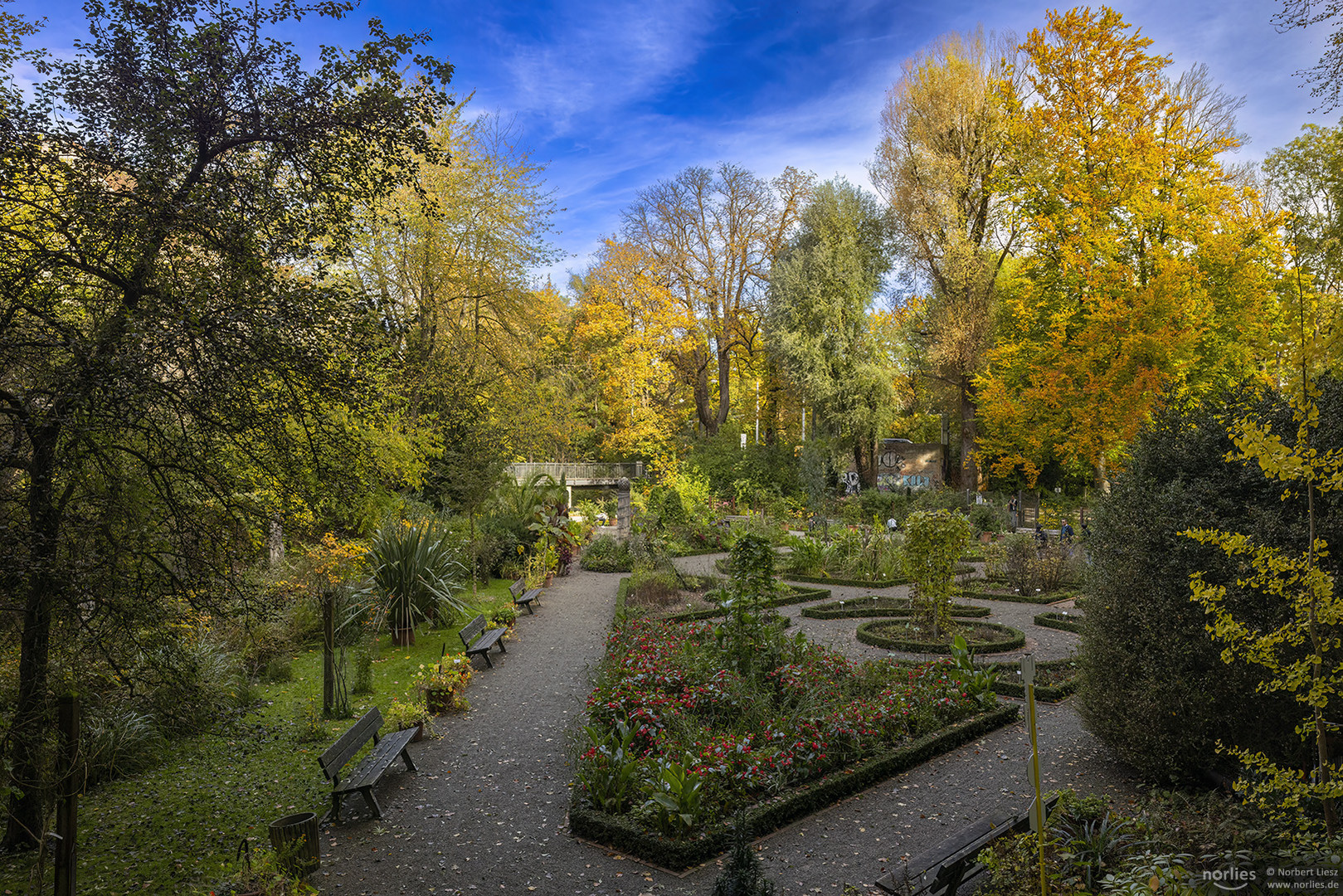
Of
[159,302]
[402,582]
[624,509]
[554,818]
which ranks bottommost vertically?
[554,818]

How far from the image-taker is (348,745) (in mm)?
6098

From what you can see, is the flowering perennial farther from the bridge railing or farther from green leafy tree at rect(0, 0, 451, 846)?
the bridge railing

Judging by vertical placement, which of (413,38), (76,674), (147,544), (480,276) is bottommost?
(76,674)

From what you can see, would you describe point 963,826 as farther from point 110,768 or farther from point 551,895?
point 110,768

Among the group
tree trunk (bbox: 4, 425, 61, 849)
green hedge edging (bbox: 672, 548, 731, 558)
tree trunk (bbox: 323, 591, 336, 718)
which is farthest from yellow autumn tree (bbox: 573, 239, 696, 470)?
tree trunk (bbox: 4, 425, 61, 849)

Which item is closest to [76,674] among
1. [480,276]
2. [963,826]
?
[963,826]

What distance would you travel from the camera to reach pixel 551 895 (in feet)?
15.4

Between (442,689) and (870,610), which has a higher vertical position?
(870,610)

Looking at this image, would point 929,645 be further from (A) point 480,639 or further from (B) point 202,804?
(B) point 202,804

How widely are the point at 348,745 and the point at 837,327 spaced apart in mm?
25135

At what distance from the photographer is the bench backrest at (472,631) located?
1055 centimetres

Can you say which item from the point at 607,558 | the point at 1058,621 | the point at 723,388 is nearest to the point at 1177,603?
the point at 1058,621

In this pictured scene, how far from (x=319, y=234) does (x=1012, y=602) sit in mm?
12411

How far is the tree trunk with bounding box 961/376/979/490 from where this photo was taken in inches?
998
